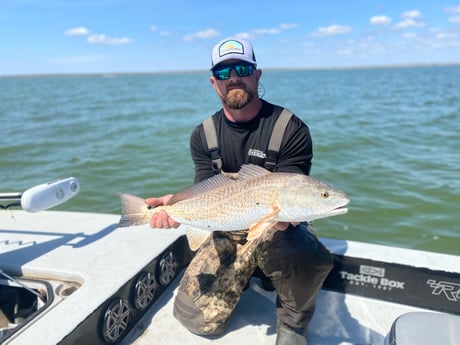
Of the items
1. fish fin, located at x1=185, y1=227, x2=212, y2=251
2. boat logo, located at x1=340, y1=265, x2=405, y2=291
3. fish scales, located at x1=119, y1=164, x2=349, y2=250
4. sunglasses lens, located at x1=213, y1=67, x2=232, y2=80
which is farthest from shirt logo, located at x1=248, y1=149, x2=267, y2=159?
boat logo, located at x1=340, y1=265, x2=405, y2=291

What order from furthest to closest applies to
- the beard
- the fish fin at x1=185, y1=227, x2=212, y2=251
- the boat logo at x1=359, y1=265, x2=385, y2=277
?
the boat logo at x1=359, y1=265, x2=385, y2=277 → the beard → the fish fin at x1=185, y1=227, x2=212, y2=251

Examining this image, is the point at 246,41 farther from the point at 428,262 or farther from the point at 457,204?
the point at 457,204

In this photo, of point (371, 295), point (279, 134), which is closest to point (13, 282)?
point (279, 134)

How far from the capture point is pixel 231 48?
3.29m

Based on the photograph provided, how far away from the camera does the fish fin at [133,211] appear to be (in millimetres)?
2990

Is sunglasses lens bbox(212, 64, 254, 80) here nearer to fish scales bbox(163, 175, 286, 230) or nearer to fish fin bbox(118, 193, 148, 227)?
fish scales bbox(163, 175, 286, 230)

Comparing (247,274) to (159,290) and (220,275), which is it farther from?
(159,290)

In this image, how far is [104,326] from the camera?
291 cm

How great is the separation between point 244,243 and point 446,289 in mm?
1914

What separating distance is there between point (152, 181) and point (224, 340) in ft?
26.6

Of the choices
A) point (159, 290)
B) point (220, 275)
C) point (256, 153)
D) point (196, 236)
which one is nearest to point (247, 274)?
point (220, 275)

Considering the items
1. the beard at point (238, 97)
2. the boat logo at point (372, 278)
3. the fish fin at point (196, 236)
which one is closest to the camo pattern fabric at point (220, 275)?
the fish fin at point (196, 236)

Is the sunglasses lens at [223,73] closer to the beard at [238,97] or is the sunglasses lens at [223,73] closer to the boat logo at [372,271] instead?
the beard at [238,97]

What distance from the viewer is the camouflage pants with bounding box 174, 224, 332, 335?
298cm
